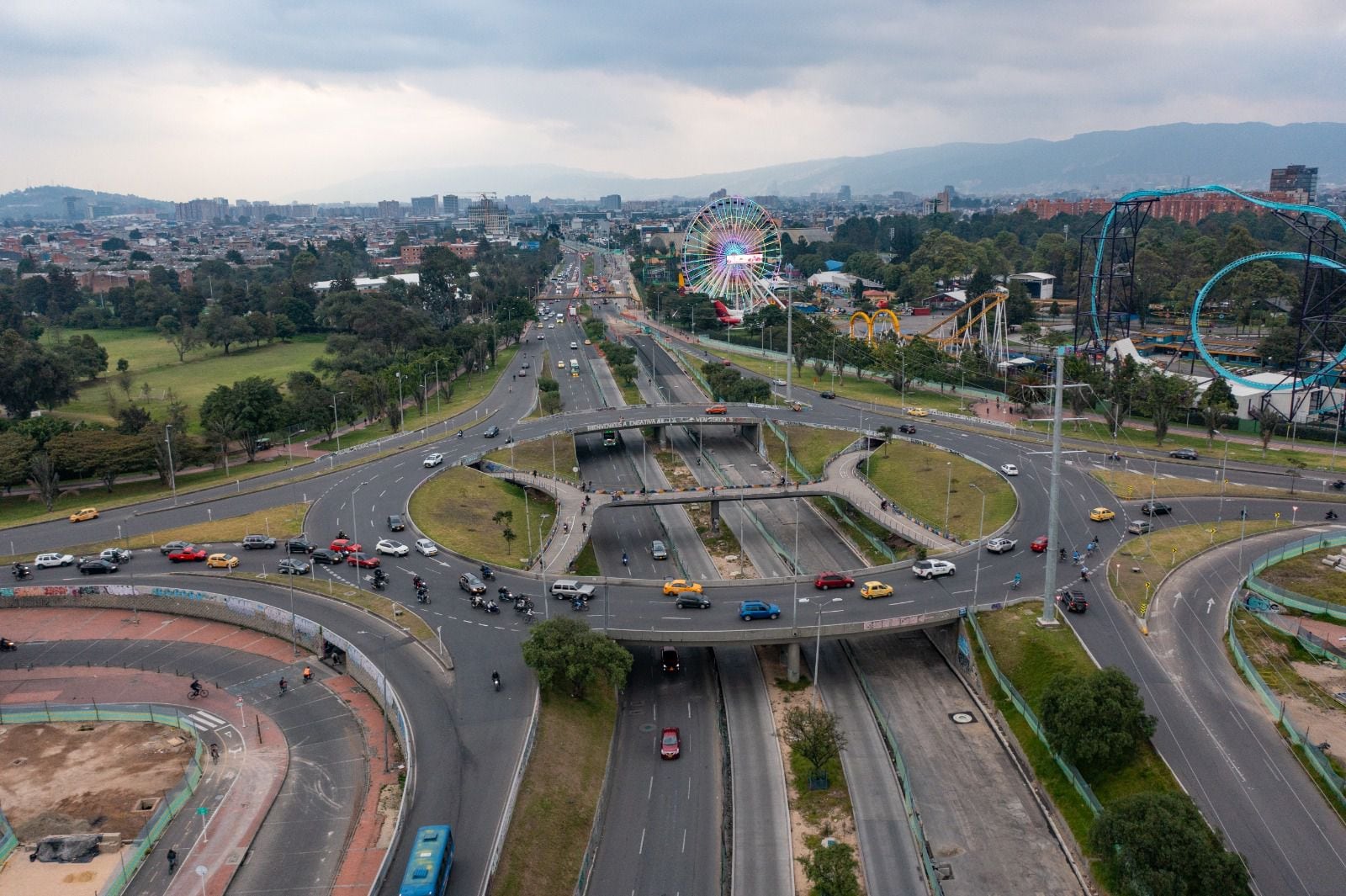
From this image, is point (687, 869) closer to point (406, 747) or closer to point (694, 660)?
point (406, 747)

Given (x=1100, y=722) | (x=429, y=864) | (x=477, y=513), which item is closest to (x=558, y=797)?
(x=429, y=864)

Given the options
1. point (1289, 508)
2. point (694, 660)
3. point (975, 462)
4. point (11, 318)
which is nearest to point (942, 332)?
point (975, 462)

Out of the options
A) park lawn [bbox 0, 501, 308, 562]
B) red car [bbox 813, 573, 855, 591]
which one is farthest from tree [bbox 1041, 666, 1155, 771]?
park lawn [bbox 0, 501, 308, 562]

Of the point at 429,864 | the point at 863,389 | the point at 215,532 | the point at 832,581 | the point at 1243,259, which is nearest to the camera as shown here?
the point at 429,864

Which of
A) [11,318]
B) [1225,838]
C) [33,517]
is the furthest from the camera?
[11,318]

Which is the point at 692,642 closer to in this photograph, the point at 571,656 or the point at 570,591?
the point at 571,656

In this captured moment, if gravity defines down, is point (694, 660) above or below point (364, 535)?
below

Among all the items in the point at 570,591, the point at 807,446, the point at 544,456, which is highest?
the point at 544,456
